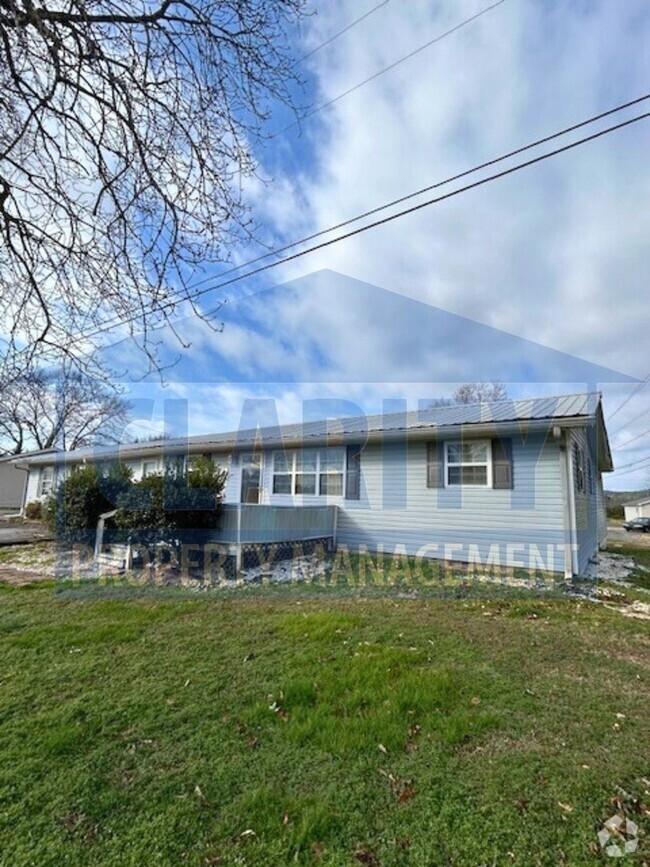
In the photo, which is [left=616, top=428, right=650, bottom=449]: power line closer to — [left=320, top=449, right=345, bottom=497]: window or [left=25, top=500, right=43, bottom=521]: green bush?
[left=320, top=449, right=345, bottom=497]: window

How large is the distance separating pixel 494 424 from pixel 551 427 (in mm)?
943

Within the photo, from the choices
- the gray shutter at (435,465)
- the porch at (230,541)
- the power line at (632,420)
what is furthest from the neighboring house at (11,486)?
the power line at (632,420)

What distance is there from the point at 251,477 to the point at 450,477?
221 inches

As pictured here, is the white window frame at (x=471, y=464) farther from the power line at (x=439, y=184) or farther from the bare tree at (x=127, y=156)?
the bare tree at (x=127, y=156)

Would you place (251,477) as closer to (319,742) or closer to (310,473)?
(310,473)

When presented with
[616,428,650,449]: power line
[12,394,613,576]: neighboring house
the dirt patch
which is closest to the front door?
[12,394,613,576]: neighboring house

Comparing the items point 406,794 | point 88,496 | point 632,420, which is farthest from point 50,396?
point 632,420

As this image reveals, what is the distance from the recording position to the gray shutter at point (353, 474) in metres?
10.2

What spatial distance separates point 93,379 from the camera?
13.4 ft

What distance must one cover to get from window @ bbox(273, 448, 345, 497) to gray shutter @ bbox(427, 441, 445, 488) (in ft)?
7.17

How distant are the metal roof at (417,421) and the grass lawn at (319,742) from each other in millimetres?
4138

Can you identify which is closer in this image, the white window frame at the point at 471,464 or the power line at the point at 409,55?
the power line at the point at 409,55

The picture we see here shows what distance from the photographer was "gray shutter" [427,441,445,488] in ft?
29.8

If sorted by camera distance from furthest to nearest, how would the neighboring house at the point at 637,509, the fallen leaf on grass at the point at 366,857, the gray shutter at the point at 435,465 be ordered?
the neighboring house at the point at 637,509, the gray shutter at the point at 435,465, the fallen leaf on grass at the point at 366,857
